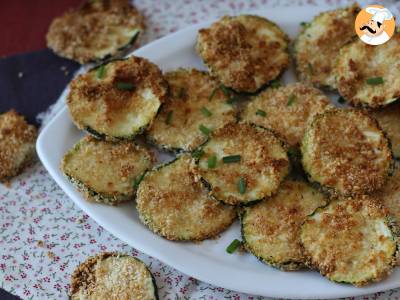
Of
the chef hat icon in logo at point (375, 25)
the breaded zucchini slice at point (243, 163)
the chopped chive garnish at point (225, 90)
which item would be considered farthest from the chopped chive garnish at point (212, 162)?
the chef hat icon in logo at point (375, 25)

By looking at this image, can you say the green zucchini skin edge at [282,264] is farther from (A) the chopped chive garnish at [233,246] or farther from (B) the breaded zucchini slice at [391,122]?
(B) the breaded zucchini slice at [391,122]

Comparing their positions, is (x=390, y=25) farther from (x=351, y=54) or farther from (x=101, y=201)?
(x=101, y=201)

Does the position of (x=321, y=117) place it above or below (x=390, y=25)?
below

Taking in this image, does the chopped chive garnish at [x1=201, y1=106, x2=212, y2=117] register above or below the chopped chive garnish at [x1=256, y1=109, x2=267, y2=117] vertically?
above

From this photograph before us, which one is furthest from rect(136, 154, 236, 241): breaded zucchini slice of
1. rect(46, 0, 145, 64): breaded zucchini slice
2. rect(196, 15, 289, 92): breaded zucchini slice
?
rect(46, 0, 145, 64): breaded zucchini slice

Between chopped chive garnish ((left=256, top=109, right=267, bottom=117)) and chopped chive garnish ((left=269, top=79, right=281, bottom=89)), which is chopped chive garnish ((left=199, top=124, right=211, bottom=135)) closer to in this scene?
chopped chive garnish ((left=256, top=109, right=267, bottom=117))

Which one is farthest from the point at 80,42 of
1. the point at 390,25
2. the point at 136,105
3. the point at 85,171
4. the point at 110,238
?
the point at 390,25
